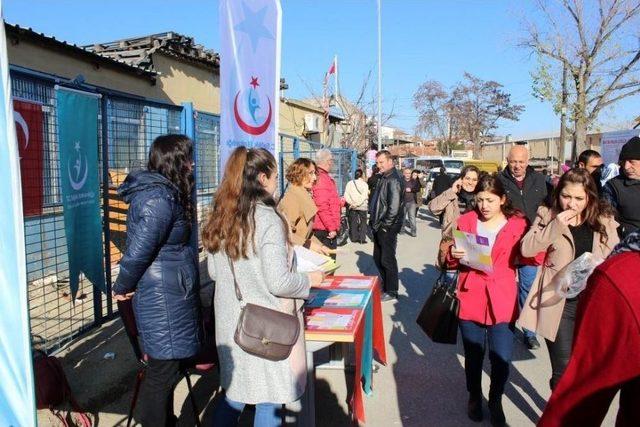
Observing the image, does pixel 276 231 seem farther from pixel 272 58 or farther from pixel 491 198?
pixel 272 58

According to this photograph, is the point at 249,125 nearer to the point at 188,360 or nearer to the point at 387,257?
the point at 188,360

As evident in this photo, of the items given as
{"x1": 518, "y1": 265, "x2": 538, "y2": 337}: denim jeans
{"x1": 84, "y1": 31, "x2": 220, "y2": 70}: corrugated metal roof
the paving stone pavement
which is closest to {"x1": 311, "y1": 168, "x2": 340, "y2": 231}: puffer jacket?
the paving stone pavement

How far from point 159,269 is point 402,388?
2.39 m

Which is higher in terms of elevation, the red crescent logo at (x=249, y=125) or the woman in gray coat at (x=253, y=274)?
the red crescent logo at (x=249, y=125)

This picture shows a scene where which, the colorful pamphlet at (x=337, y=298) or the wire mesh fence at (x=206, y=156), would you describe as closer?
the colorful pamphlet at (x=337, y=298)

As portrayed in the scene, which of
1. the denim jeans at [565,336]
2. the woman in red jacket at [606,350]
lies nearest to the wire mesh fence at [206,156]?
the denim jeans at [565,336]

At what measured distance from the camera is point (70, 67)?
8602 millimetres

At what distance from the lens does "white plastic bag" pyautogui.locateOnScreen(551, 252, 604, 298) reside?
9.49 feet

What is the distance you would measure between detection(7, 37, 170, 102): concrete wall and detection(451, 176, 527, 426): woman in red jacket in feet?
22.3

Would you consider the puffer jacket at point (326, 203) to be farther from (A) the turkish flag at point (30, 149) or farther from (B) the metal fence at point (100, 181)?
(A) the turkish flag at point (30, 149)

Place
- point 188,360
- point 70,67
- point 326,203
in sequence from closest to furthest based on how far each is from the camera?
point 188,360
point 326,203
point 70,67

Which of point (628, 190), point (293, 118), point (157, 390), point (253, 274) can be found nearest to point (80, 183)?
point (157, 390)

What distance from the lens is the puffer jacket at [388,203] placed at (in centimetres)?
658

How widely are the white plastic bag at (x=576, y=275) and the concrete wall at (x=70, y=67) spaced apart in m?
7.42
